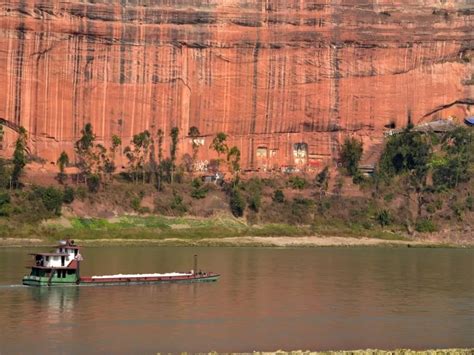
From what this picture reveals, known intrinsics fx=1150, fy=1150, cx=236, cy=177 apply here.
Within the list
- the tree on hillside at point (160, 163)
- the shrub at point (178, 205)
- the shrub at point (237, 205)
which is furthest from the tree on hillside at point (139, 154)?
the shrub at point (237, 205)

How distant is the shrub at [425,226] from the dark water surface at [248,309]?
66.8 feet

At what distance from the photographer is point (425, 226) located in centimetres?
7706

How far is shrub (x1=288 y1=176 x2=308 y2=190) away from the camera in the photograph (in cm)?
8275

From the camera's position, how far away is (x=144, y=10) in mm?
83562

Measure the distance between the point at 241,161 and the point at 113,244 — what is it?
23.1m

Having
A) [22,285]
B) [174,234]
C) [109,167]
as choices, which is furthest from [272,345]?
[109,167]

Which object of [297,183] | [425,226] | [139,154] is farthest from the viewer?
[139,154]

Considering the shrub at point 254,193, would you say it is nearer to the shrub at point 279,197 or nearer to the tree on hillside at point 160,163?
the shrub at point 279,197

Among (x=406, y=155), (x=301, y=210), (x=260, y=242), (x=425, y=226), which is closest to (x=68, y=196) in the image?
(x=260, y=242)

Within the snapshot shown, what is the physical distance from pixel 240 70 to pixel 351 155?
10566 millimetres

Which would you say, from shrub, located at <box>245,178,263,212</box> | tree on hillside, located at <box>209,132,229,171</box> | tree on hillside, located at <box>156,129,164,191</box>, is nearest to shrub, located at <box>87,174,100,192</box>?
tree on hillside, located at <box>156,129,164,191</box>

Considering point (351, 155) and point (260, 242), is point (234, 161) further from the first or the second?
point (260, 242)

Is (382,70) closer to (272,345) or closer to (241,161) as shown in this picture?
(241,161)

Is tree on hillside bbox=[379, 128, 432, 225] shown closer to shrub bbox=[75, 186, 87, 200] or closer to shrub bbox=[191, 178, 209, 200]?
shrub bbox=[191, 178, 209, 200]
